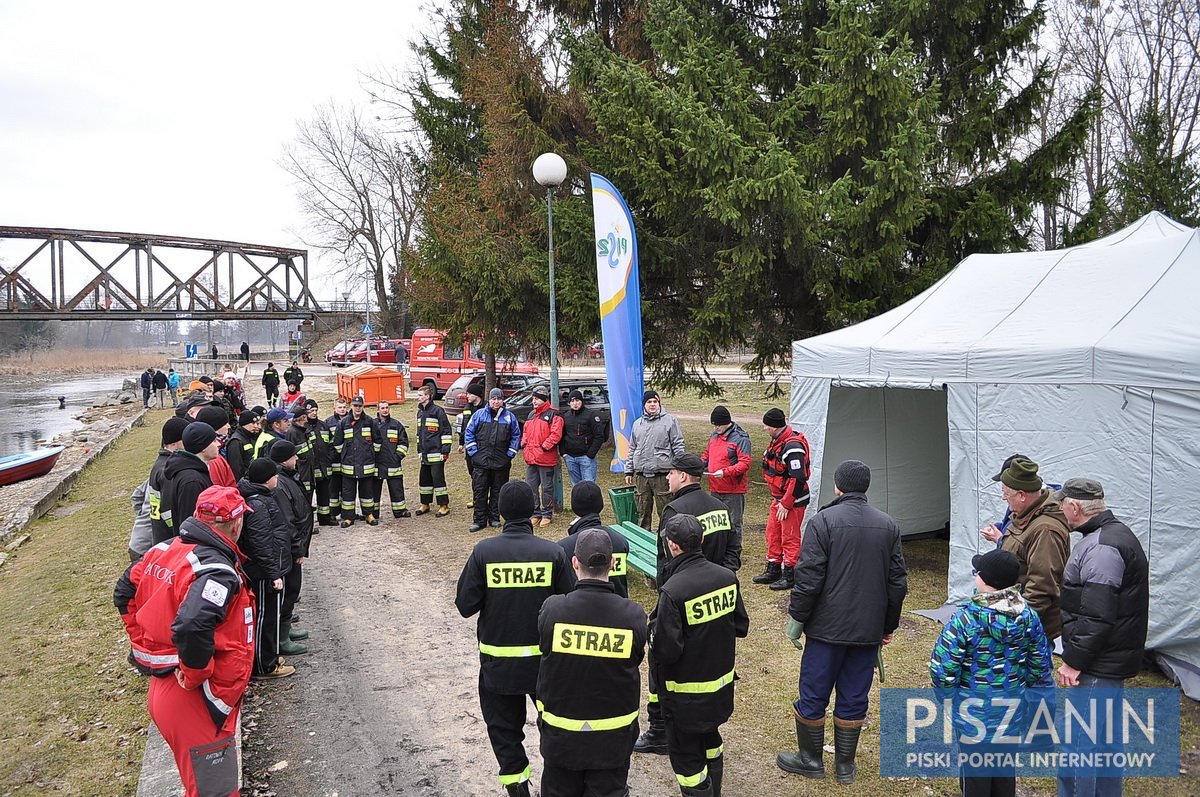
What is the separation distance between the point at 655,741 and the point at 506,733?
129 cm

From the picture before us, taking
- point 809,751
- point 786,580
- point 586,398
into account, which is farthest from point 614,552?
point 586,398

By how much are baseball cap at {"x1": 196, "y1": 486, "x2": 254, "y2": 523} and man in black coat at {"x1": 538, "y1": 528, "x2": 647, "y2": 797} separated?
5.79ft

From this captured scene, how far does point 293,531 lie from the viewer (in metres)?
6.16

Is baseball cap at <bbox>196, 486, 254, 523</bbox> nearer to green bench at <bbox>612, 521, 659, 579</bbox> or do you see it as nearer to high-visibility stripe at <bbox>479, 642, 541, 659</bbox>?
high-visibility stripe at <bbox>479, 642, 541, 659</bbox>

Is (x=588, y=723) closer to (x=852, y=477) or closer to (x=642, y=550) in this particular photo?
(x=852, y=477)

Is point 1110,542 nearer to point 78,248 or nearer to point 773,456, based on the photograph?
point 773,456

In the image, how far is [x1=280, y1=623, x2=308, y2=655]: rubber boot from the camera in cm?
Result: 636

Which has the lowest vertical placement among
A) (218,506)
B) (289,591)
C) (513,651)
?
(289,591)

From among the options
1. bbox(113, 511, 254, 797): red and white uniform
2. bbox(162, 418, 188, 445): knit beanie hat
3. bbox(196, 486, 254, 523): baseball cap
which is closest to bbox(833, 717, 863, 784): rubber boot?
bbox(113, 511, 254, 797): red and white uniform

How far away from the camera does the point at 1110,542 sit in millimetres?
3912

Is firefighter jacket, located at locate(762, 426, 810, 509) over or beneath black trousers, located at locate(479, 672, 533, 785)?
over

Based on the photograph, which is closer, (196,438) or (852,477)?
(852,477)

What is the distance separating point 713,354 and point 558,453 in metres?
4.25

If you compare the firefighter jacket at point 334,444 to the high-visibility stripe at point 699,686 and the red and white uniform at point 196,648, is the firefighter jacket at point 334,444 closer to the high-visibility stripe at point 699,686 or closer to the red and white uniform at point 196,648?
the red and white uniform at point 196,648
